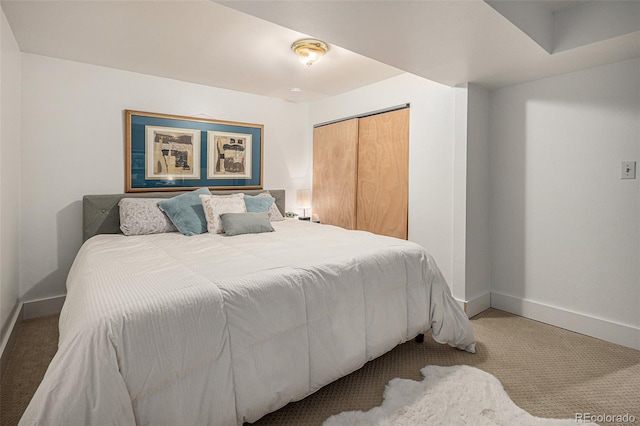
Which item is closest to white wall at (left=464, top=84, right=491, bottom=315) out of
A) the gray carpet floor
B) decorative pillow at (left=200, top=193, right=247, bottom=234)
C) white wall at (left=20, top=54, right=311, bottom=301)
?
the gray carpet floor

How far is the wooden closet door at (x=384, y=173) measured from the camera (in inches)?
148

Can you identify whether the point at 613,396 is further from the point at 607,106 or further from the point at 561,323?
the point at 607,106

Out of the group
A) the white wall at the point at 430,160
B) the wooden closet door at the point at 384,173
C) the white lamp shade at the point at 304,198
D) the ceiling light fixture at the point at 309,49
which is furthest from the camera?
the white lamp shade at the point at 304,198

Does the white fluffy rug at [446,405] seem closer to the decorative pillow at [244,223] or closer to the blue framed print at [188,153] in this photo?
the decorative pillow at [244,223]

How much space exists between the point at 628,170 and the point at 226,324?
295cm

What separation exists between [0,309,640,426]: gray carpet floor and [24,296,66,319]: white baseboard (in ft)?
0.82

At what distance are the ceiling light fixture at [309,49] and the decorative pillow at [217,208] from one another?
1469mm

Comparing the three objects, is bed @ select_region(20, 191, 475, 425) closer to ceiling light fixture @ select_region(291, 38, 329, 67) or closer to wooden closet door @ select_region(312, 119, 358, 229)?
ceiling light fixture @ select_region(291, 38, 329, 67)

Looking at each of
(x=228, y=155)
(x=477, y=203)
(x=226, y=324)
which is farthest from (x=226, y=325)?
(x=228, y=155)

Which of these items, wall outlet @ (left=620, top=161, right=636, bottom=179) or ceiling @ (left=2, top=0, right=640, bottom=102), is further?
wall outlet @ (left=620, top=161, right=636, bottom=179)

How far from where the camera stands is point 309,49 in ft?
9.36

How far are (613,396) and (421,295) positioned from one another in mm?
1156

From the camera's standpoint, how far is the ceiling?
191cm

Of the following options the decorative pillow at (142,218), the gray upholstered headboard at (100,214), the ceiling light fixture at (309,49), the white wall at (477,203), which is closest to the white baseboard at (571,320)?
the white wall at (477,203)
